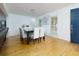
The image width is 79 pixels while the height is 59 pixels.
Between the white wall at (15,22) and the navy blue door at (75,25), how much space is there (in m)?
4.48

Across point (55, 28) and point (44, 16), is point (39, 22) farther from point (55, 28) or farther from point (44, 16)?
point (55, 28)

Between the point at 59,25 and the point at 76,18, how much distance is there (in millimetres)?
1579

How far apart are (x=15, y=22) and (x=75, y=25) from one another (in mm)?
4927

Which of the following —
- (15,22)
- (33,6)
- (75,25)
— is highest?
(33,6)

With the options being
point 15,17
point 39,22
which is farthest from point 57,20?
point 15,17

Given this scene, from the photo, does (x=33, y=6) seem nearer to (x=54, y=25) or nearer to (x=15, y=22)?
(x=54, y=25)

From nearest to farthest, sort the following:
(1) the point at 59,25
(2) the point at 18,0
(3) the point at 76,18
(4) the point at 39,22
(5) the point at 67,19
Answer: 1. (2) the point at 18,0
2. (3) the point at 76,18
3. (5) the point at 67,19
4. (1) the point at 59,25
5. (4) the point at 39,22

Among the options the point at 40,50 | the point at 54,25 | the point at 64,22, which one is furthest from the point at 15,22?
the point at 40,50

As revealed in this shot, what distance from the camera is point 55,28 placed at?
6.32 m

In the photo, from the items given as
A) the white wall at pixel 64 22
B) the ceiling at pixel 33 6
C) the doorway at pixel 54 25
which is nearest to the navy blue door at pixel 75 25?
the white wall at pixel 64 22

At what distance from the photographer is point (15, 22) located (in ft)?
25.1

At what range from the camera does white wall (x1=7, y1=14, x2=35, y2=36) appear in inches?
286

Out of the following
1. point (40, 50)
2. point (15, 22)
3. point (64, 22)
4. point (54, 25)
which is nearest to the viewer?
point (40, 50)

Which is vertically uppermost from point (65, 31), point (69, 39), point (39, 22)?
point (39, 22)
